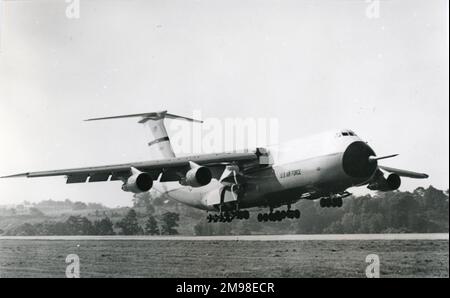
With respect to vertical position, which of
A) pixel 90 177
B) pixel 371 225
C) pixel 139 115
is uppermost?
pixel 139 115

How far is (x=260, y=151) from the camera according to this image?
61.1ft

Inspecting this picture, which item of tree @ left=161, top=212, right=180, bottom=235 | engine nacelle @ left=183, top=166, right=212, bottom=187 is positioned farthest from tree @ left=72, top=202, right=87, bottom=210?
engine nacelle @ left=183, top=166, right=212, bottom=187

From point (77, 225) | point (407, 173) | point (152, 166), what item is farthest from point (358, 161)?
point (77, 225)

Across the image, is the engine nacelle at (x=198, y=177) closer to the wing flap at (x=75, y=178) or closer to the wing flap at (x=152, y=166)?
the wing flap at (x=152, y=166)

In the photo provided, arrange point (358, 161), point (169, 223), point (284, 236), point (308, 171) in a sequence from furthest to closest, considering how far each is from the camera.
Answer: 1. point (284, 236)
2. point (169, 223)
3. point (308, 171)
4. point (358, 161)

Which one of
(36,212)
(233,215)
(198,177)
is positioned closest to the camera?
(198,177)

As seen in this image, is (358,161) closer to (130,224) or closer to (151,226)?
(151,226)

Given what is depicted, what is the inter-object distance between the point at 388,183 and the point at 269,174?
394cm

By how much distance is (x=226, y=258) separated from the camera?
641 inches

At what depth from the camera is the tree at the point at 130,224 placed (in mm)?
23531

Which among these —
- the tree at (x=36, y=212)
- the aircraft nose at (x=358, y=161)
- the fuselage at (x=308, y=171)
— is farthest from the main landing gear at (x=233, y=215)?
the tree at (x=36, y=212)
